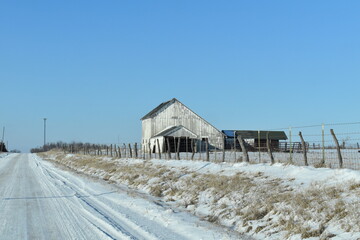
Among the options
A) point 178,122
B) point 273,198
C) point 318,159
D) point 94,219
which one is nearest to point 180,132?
point 178,122

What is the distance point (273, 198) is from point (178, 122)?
46.3m

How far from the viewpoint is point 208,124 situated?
5462 centimetres

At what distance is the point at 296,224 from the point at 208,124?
153 feet

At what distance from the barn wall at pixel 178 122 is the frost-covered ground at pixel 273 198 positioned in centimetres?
3683

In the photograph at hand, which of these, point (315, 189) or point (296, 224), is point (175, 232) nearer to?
point (296, 224)

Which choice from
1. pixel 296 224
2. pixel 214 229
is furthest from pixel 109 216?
pixel 296 224

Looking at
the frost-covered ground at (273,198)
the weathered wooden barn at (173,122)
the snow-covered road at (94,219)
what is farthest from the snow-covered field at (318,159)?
the weathered wooden barn at (173,122)

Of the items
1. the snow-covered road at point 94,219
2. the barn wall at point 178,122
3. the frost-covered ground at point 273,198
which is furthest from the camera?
the barn wall at point 178,122

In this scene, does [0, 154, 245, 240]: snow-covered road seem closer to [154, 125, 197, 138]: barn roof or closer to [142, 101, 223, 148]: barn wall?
[154, 125, 197, 138]: barn roof

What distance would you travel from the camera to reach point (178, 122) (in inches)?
2221

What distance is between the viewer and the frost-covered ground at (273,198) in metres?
7.83

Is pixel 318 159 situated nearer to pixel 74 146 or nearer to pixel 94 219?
pixel 94 219

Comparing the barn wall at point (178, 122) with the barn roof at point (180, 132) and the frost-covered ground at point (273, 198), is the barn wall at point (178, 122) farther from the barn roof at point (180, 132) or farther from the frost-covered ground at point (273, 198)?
the frost-covered ground at point (273, 198)

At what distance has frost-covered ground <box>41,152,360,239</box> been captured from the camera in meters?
7.83
